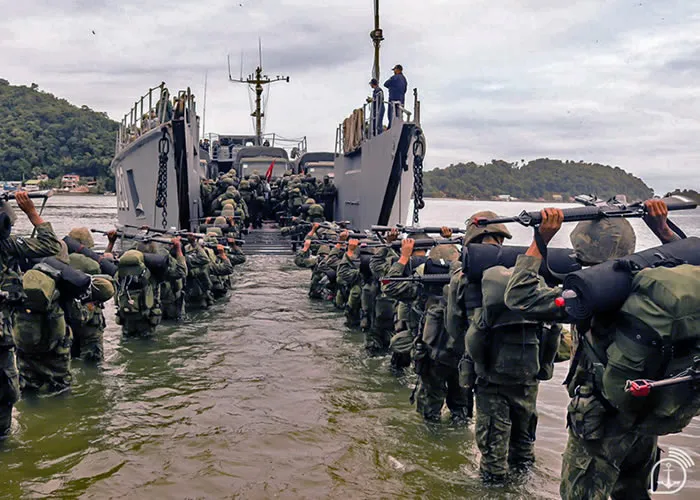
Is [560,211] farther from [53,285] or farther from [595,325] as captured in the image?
[53,285]

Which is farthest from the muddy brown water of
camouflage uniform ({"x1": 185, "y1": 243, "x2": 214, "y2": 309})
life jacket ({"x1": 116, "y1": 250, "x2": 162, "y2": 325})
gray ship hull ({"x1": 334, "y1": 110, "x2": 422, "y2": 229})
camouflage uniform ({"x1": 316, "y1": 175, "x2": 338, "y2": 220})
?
camouflage uniform ({"x1": 316, "y1": 175, "x2": 338, "y2": 220})

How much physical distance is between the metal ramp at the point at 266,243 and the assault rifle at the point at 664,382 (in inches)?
708

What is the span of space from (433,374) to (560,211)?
2383mm

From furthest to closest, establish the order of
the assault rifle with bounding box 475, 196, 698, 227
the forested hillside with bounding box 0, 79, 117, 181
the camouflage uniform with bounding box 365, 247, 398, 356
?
the forested hillside with bounding box 0, 79, 117, 181, the camouflage uniform with bounding box 365, 247, 398, 356, the assault rifle with bounding box 475, 196, 698, 227

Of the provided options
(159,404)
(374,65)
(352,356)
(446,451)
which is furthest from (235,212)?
(446,451)

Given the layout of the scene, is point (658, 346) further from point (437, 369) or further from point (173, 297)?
point (173, 297)

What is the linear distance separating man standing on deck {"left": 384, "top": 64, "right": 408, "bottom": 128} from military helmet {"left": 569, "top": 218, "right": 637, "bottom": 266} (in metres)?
11.5

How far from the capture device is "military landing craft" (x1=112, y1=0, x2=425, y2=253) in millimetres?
14719

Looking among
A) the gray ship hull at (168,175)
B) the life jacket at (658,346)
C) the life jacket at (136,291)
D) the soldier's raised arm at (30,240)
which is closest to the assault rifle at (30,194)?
the soldier's raised arm at (30,240)

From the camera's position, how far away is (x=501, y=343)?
166 inches

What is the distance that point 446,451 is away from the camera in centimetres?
507

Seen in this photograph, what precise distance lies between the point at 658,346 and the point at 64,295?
511cm

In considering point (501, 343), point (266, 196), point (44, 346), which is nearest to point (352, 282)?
point (44, 346)

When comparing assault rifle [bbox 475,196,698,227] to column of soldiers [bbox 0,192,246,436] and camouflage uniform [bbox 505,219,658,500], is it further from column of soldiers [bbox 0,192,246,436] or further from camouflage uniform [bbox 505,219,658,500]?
column of soldiers [bbox 0,192,246,436]
